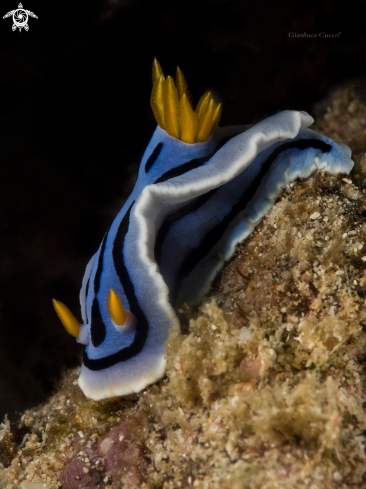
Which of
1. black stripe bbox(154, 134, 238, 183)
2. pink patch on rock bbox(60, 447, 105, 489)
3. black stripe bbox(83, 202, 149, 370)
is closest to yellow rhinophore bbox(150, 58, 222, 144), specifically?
black stripe bbox(154, 134, 238, 183)

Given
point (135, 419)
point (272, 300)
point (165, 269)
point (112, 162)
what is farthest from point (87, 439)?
point (112, 162)

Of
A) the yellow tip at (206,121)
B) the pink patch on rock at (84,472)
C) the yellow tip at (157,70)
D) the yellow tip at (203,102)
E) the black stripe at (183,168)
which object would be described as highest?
the yellow tip at (157,70)

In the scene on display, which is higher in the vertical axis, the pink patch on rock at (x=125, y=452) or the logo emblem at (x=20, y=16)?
the logo emblem at (x=20, y=16)

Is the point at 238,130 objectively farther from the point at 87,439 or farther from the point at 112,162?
the point at 87,439

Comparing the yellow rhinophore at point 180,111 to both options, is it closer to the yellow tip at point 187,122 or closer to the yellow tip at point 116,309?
the yellow tip at point 187,122

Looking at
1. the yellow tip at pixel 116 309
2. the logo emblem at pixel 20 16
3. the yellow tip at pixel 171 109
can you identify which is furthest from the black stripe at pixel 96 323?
the logo emblem at pixel 20 16

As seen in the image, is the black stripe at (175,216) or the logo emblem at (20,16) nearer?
the logo emblem at (20,16)

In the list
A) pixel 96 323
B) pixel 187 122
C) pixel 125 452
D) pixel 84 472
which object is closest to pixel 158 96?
pixel 187 122

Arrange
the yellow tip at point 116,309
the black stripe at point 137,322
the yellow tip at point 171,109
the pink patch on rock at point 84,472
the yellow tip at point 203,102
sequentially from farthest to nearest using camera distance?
the yellow tip at point 203,102
the yellow tip at point 171,109
the black stripe at point 137,322
the yellow tip at point 116,309
the pink patch on rock at point 84,472
